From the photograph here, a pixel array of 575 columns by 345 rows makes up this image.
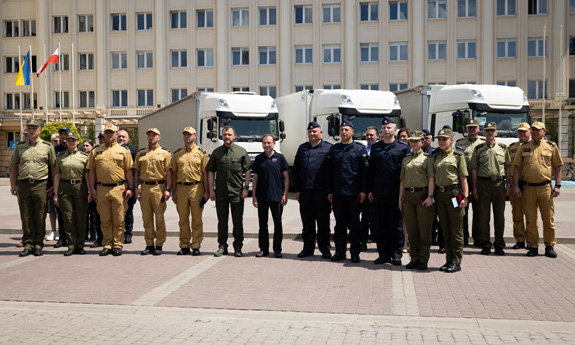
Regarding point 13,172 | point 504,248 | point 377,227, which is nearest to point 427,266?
point 377,227

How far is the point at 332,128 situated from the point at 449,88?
3.90 m

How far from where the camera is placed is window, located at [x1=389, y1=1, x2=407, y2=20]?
4753 centimetres

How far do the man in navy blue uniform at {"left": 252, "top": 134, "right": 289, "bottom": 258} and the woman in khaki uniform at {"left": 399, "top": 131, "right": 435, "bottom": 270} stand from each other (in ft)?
6.31

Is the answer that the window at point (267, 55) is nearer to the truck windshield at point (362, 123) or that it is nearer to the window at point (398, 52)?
the window at point (398, 52)

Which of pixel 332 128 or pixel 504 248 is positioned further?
pixel 332 128

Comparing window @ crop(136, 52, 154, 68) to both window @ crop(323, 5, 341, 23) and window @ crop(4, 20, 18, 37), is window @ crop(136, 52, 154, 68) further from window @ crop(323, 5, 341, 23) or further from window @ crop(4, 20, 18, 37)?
window @ crop(323, 5, 341, 23)

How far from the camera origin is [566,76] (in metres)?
45.0

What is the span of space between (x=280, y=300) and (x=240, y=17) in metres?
44.2

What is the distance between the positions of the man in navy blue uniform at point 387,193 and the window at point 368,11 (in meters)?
39.8

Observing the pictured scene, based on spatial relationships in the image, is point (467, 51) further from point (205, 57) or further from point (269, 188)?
point (269, 188)

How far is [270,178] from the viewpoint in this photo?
402 inches

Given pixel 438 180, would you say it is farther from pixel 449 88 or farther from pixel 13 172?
pixel 449 88

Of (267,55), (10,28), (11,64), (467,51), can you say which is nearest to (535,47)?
(467,51)

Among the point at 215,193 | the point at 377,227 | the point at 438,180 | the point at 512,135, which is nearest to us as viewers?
the point at 438,180
